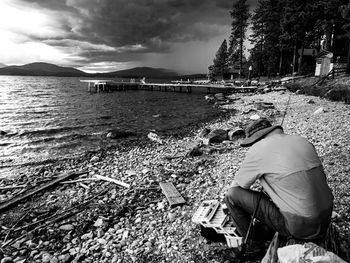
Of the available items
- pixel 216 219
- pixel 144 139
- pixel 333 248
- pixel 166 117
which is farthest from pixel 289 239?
pixel 166 117

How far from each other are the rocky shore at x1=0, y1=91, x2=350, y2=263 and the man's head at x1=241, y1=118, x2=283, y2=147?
7.39 feet

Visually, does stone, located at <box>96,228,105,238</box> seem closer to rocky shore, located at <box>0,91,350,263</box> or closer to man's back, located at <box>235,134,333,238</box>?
Answer: rocky shore, located at <box>0,91,350,263</box>

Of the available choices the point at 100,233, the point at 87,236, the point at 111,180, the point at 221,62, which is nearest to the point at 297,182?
the point at 100,233

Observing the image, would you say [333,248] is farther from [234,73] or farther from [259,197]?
[234,73]

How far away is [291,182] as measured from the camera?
121 inches

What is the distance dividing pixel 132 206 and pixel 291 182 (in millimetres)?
5105

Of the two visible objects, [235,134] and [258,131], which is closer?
[258,131]

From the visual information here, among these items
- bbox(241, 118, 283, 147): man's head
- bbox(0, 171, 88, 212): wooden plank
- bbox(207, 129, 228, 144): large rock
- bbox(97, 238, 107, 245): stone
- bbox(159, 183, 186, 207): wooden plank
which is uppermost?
bbox(241, 118, 283, 147): man's head

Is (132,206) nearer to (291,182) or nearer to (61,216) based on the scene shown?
(61,216)

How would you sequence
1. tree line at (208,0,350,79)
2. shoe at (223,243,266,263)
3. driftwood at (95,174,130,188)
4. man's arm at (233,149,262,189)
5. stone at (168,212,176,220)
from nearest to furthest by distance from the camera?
man's arm at (233,149,262,189) → shoe at (223,243,266,263) → stone at (168,212,176,220) → driftwood at (95,174,130,188) → tree line at (208,0,350,79)

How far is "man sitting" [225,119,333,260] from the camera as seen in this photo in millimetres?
3057

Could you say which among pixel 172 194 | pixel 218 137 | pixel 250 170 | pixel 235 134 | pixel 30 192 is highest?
pixel 250 170

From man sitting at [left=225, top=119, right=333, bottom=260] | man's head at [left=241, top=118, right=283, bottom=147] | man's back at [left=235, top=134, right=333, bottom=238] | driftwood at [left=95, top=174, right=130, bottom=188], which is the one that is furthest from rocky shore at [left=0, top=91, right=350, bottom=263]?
man's head at [left=241, top=118, right=283, bottom=147]

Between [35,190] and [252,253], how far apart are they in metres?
7.95
